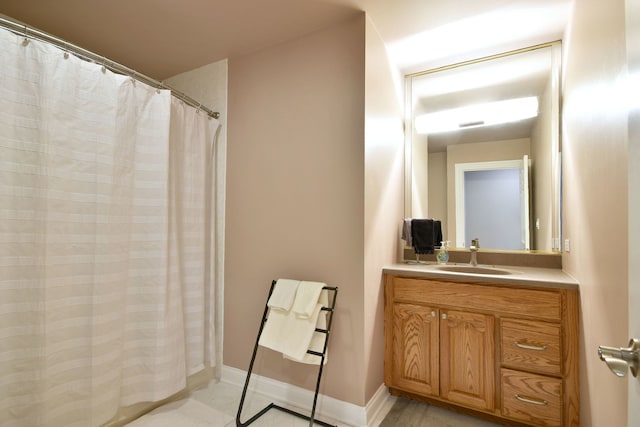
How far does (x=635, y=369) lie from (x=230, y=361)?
2285 mm

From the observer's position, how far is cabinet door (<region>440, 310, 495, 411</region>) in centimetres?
174

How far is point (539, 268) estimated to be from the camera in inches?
81.8

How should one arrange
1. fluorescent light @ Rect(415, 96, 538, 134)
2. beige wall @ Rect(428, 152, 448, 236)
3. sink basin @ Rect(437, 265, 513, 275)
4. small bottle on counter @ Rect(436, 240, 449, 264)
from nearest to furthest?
sink basin @ Rect(437, 265, 513, 275), fluorescent light @ Rect(415, 96, 538, 134), small bottle on counter @ Rect(436, 240, 449, 264), beige wall @ Rect(428, 152, 448, 236)

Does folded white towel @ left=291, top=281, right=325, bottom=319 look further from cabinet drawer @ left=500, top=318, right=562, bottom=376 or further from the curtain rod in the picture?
the curtain rod

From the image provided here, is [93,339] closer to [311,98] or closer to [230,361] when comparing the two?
[230,361]

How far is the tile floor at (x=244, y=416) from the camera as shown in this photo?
1.79 metres

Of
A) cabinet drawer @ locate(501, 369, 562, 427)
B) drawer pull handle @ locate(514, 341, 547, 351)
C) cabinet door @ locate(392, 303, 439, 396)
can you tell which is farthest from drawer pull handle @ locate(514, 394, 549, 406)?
cabinet door @ locate(392, 303, 439, 396)

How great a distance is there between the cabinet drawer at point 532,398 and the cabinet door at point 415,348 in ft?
1.24

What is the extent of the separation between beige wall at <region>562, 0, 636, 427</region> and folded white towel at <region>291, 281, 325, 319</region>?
4.09 ft

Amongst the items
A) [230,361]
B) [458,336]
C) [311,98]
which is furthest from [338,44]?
[230,361]

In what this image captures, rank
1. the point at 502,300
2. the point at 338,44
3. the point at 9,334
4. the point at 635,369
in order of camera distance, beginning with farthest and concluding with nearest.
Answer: the point at 338,44
the point at 502,300
the point at 9,334
the point at 635,369

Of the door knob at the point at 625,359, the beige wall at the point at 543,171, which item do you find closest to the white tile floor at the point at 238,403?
the door knob at the point at 625,359

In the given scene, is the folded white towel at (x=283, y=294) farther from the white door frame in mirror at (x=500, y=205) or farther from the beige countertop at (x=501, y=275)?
the white door frame in mirror at (x=500, y=205)

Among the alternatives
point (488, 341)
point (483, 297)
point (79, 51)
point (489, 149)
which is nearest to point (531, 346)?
point (488, 341)
